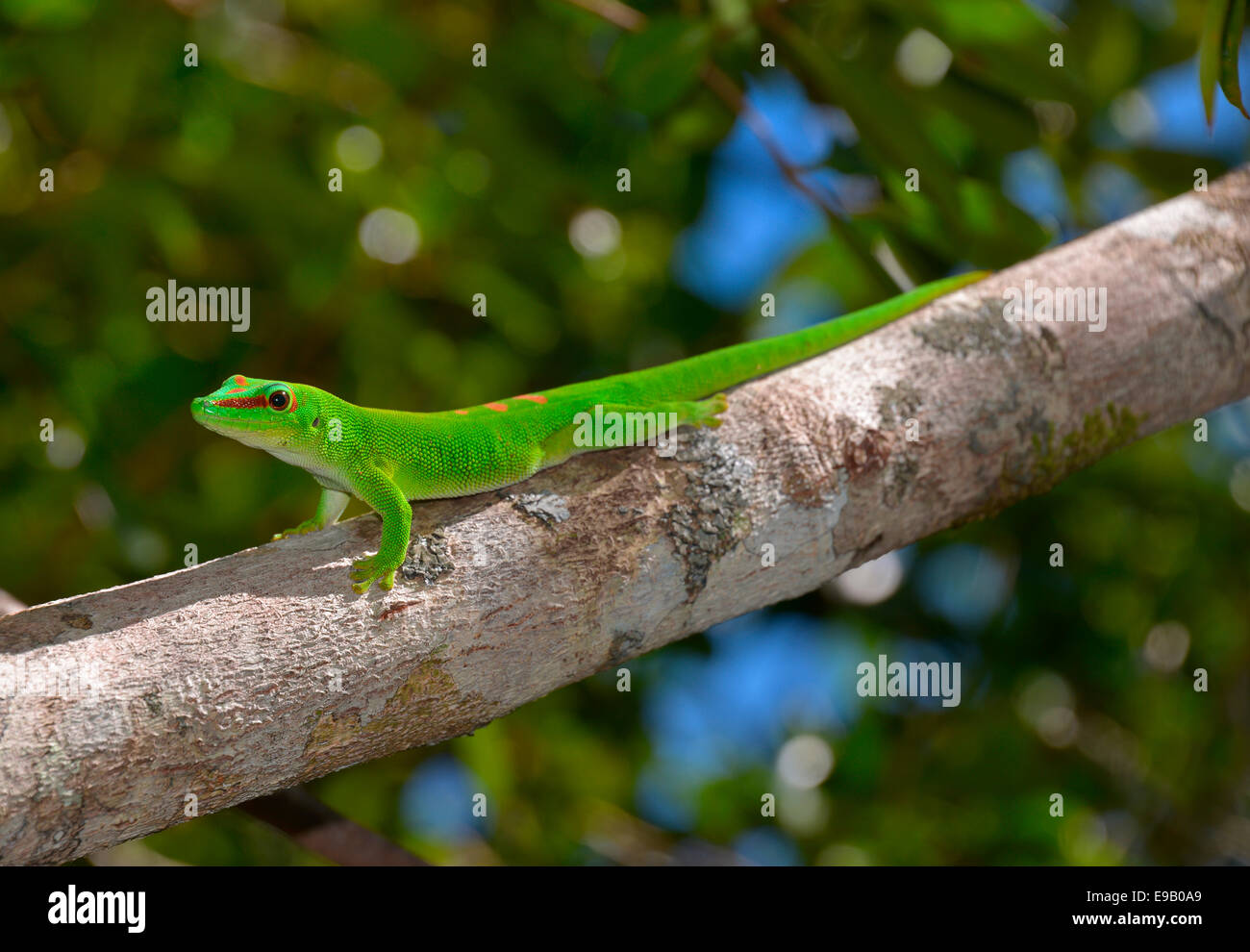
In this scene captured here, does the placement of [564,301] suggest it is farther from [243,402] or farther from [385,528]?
[385,528]

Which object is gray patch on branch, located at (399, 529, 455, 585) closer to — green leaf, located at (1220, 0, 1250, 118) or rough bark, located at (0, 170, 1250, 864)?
rough bark, located at (0, 170, 1250, 864)

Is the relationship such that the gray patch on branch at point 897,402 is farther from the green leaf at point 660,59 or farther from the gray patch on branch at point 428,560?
the green leaf at point 660,59

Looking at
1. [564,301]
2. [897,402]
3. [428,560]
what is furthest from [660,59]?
[428,560]

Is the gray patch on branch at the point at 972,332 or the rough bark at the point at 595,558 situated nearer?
the rough bark at the point at 595,558

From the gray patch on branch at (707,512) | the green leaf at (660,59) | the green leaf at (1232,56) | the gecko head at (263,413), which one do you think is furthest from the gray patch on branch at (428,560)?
the green leaf at (1232,56)

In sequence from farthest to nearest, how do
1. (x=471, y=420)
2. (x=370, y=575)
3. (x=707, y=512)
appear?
(x=471, y=420), (x=707, y=512), (x=370, y=575)

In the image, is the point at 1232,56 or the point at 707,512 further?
the point at 707,512

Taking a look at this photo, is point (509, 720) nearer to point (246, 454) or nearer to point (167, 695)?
point (246, 454)
